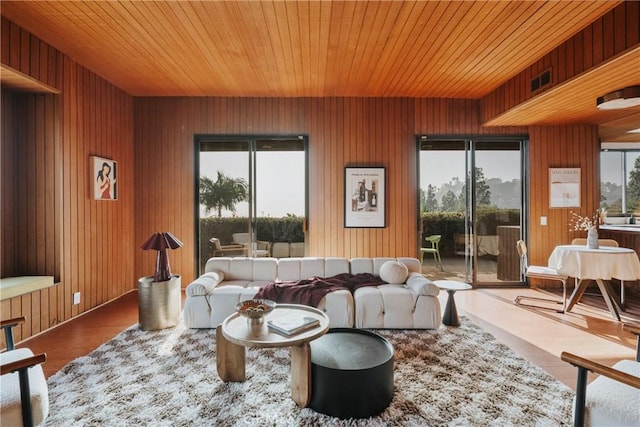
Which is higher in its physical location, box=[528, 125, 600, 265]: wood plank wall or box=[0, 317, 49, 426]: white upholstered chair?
box=[528, 125, 600, 265]: wood plank wall

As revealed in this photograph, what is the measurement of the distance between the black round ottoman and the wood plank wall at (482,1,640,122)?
327cm

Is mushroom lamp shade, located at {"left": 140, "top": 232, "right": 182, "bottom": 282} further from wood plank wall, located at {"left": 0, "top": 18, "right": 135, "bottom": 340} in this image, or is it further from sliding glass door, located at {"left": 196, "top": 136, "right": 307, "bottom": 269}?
sliding glass door, located at {"left": 196, "top": 136, "right": 307, "bottom": 269}

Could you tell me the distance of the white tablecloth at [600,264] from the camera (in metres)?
3.63

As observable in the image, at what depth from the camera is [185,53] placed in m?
3.61

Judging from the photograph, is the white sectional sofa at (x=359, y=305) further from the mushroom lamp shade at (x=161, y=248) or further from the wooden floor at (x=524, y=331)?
the wooden floor at (x=524, y=331)

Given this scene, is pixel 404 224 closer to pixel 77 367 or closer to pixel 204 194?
pixel 204 194

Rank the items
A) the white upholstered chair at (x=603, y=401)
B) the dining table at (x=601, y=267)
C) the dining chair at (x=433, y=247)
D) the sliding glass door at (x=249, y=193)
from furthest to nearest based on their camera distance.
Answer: the dining chair at (x=433, y=247) → the sliding glass door at (x=249, y=193) → the dining table at (x=601, y=267) → the white upholstered chair at (x=603, y=401)

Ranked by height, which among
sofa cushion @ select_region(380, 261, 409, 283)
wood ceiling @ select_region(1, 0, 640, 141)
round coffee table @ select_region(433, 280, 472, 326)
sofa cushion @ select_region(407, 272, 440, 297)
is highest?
wood ceiling @ select_region(1, 0, 640, 141)

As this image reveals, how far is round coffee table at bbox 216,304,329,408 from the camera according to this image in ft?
6.64

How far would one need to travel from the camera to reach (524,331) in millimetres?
3393

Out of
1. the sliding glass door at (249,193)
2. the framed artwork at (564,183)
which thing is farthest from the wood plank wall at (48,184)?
the framed artwork at (564,183)

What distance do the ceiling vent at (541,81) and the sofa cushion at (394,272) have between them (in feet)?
8.74

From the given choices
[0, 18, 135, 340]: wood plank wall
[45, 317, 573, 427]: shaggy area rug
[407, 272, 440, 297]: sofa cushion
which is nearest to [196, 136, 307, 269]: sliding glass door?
[0, 18, 135, 340]: wood plank wall

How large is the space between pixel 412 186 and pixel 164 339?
13.4ft
